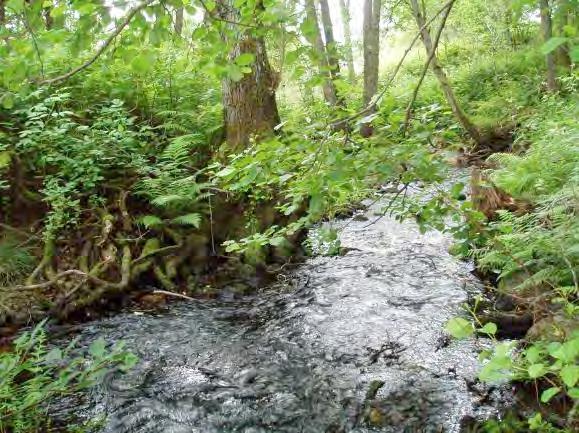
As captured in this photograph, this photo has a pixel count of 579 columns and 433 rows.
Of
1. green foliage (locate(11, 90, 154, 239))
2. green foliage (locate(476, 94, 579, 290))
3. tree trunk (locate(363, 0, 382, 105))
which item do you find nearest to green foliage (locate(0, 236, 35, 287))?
green foliage (locate(11, 90, 154, 239))

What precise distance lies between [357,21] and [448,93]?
20.6m

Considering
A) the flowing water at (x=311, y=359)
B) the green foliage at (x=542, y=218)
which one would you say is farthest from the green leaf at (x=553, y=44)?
the flowing water at (x=311, y=359)

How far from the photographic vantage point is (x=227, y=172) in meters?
2.16

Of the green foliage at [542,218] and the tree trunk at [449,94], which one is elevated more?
the tree trunk at [449,94]

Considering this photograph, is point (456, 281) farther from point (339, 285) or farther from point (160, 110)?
point (160, 110)

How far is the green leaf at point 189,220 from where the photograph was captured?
598cm

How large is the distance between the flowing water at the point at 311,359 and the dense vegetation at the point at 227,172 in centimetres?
40

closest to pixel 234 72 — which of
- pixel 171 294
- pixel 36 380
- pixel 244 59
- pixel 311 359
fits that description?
pixel 244 59

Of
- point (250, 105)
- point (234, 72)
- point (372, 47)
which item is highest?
point (372, 47)

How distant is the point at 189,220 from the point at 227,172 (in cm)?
397

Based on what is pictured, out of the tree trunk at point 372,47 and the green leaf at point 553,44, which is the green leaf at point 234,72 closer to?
the green leaf at point 553,44

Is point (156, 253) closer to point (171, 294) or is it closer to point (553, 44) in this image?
→ point (171, 294)

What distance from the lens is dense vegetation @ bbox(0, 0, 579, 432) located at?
1.84 metres

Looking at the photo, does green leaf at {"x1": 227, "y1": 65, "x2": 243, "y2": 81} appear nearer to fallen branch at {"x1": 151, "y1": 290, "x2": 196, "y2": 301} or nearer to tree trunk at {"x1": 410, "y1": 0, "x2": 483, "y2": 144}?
fallen branch at {"x1": 151, "y1": 290, "x2": 196, "y2": 301}
